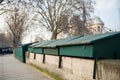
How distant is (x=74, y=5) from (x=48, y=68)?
40.5 meters

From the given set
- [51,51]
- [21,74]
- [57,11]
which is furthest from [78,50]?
[57,11]

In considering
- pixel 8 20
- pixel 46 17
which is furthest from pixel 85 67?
pixel 8 20

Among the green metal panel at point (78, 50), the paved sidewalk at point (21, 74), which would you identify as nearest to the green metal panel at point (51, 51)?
the paved sidewalk at point (21, 74)

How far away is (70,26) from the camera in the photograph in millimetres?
58844

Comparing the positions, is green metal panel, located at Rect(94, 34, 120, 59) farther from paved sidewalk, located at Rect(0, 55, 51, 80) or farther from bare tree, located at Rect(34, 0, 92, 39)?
bare tree, located at Rect(34, 0, 92, 39)

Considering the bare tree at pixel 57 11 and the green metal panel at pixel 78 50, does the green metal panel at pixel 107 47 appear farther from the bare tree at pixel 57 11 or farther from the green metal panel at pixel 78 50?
the bare tree at pixel 57 11

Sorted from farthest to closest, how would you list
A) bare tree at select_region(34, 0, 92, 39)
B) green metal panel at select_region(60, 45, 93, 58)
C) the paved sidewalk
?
1. bare tree at select_region(34, 0, 92, 39)
2. the paved sidewalk
3. green metal panel at select_region(60, 45, 93, 58)

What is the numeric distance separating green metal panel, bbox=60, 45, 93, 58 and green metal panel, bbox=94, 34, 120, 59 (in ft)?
0.69

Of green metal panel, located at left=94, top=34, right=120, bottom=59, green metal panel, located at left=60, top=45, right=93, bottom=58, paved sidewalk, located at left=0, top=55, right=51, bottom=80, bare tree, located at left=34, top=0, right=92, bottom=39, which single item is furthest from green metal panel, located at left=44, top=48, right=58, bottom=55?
bare tree, located at left=34, top=0, right=92, bottom=39

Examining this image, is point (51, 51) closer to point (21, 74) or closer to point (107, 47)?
point (21, 74)

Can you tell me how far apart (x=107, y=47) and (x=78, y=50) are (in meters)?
1.59

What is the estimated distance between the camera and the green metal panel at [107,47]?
8812 millimetres

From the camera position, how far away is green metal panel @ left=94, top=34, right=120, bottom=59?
347 inches

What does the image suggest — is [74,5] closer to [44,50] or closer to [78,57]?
[44,50]
